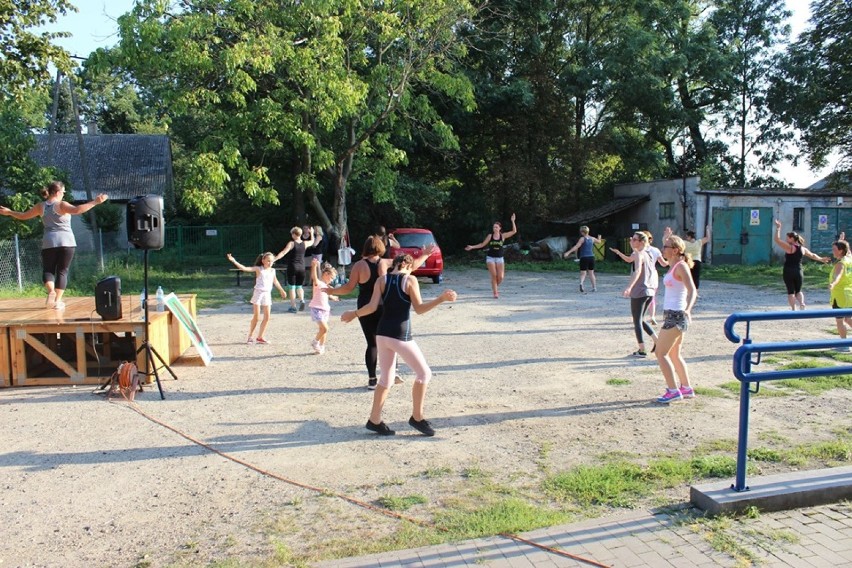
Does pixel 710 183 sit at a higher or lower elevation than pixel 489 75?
lower

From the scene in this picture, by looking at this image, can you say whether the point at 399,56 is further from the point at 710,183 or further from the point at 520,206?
the point at 710,183

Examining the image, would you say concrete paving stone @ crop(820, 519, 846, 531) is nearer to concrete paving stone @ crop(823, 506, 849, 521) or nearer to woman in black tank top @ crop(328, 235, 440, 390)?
concrete paving stone @ crop(823, 506, 849, 521)

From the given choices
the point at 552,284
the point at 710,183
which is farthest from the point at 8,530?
the point at 710,183

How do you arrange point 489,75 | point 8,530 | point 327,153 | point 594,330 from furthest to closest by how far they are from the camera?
1. point 489,75
2. point 327,153
3. point 594,330
4. point 8,530

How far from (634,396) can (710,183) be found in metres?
30.6

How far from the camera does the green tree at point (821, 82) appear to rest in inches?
1220

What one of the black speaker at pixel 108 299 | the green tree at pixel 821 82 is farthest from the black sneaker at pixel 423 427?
the green tree at pixel 821 82

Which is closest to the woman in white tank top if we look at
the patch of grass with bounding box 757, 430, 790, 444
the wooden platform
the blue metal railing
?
the patch of grass with bounding box 757, 430, 790, 444

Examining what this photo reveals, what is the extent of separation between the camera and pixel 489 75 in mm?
29078

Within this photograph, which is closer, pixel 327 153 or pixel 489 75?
pixel 327 153

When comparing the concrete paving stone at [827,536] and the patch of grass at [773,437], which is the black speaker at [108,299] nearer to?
the patch of grass at [773,437]

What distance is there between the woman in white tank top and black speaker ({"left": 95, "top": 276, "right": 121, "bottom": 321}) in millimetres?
5959

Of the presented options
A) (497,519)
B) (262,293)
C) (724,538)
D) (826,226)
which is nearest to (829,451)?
(724,538)

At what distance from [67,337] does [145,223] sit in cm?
319
